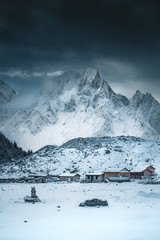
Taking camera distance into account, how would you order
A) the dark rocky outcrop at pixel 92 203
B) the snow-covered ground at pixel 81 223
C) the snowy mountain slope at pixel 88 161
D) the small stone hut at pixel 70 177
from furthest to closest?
the snowy mountain slope at pixel 88 161 < the small stone hut at pixel 70 177 < the dark rocky outcrop at pixel 92 203 < the snow-covered ground at pixel 81 223

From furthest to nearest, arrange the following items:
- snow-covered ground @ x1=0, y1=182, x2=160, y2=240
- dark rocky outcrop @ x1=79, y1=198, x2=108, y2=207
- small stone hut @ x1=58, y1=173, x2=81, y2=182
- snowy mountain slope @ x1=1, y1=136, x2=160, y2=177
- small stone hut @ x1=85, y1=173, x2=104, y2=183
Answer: snowy mountain slope @ x1=1, y1=136, x2=160, y2=177
small stone hut @ x1=58, y1=173, x2=81, y2=182
small stone hut @ x1=85, y1=173, x2=104, y2=183
dark rocky outcrop @ x1=79, y1=198, x2=108, y2=207
snow-covered ground @ x1=0, y1=182, x2=160, y2=240

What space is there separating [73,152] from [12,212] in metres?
138

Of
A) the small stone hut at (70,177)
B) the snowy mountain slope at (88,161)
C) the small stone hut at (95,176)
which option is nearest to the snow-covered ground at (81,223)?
the small stone hut at (95,176)

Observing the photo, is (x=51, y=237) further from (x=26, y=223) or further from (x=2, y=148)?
(x=2, y=148)

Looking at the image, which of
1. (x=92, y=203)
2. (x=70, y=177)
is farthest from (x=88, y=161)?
(x=92, y=203)

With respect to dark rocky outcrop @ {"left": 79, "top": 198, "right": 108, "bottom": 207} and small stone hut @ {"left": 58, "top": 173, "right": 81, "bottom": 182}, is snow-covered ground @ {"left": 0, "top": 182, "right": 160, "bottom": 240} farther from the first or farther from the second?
small stone hut @ {"left": 58, "top": 173, "right": 81, "bottom": 182}

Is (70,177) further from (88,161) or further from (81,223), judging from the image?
Result: (81,223)

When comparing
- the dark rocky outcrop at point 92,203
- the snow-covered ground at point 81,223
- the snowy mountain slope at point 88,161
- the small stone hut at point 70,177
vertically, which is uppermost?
the snowy mountain slope at point 88,161

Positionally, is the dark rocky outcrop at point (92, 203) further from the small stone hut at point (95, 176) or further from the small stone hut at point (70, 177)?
the small stone hut at point (70, 177)

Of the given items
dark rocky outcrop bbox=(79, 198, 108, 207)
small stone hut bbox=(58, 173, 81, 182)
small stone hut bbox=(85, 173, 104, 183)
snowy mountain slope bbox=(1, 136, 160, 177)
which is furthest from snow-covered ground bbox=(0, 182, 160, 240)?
snowy mountain slope bbox=(1, 136, 160, 177)

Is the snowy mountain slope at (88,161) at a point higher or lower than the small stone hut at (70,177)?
higher

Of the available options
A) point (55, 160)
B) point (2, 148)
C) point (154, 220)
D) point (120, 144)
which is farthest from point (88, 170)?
point (154, 220)

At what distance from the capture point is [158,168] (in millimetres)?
127312

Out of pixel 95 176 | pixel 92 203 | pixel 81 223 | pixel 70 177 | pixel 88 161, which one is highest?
pixel 88 161
